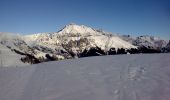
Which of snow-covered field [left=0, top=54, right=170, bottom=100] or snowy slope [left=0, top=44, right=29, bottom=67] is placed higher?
snowy slope [left=0, top=44, right=29, bottom=67]

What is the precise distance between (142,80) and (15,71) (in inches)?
223

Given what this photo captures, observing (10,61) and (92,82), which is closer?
(92,82)

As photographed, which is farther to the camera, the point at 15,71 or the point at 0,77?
the point at 15,71

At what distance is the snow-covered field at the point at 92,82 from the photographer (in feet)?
24.8

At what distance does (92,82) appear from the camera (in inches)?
352

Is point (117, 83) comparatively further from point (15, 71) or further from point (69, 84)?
point (15, 71)

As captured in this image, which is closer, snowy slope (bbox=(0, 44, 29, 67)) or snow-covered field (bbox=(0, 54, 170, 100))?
snow-covered field (bbox=(0, 54, 170, 100))

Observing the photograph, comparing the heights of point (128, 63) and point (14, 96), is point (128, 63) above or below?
above

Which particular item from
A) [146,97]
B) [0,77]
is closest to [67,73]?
[0,77]

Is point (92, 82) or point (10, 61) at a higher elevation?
point (10, 61)

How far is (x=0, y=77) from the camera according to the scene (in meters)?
10.9

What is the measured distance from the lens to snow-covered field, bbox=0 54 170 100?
7547 millimetres

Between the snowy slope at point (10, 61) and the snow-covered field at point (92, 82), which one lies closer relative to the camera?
the snow-covered field at point (92, 82)

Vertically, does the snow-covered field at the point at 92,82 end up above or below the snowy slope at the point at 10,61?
below
